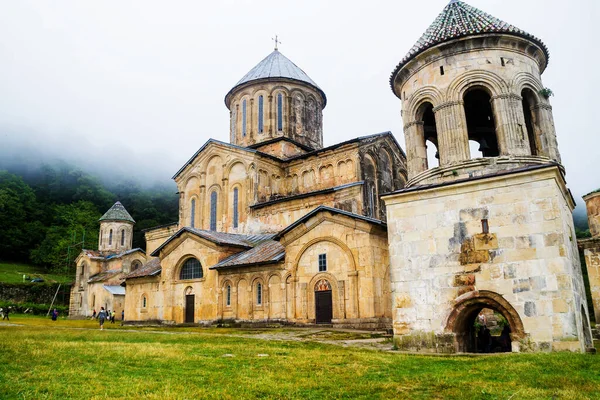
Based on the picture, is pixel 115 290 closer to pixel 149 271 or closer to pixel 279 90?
pixel 149 271

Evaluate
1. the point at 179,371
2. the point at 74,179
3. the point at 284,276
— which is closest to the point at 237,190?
the point at 284,276

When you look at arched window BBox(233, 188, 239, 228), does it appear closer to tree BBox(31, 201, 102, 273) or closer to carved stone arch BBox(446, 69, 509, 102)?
carved stone arch BBox(446, 69, 509, 102)

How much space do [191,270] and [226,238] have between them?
219cm

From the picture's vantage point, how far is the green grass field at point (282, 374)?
16.8ft

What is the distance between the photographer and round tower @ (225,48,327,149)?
27.0 m

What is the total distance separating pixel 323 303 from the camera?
1630cm

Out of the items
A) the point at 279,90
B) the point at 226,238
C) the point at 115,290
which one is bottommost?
the point at 115,290

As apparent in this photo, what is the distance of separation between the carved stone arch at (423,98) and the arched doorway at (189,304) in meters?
13.6

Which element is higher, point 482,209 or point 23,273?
point 23,273

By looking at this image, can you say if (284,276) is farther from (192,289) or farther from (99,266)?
(99,266)

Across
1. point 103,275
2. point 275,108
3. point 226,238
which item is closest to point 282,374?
point 226,238

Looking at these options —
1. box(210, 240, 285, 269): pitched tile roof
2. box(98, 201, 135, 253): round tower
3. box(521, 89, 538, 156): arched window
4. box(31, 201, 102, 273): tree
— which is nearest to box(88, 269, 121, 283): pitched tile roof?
box(98, 201, 135, 253): round tower

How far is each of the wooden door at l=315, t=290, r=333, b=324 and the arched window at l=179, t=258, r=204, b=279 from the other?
6.38 m

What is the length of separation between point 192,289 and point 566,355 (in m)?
16.0
